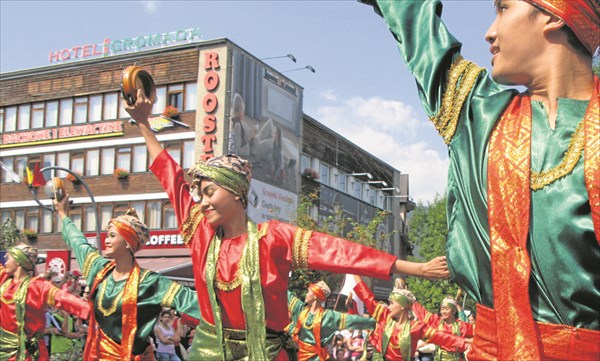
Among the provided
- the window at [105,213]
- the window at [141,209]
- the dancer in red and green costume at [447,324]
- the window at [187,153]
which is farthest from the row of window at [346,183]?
the dancer in red and green costume at [447,324]

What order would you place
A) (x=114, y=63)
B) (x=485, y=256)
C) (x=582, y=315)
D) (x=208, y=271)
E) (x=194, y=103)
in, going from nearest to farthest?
1. (x=582, y=315)
2. (x=485, y=256)
3. (x=208, y=271)
4. (x=194, y=103)
5. (x=114, y=63)

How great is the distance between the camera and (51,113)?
Result: 34969 millimetres

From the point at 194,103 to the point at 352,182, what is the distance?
592 inches

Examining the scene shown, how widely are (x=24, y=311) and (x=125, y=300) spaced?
6.08 feet

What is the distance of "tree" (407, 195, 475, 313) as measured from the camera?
1858 inches

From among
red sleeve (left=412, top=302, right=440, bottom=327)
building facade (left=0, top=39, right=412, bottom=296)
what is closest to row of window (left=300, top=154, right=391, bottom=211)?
building facade (left=0, top=39, right=412, bottom=296)

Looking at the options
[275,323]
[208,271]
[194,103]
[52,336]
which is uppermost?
[194,103]

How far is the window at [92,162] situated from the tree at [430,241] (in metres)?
20.4

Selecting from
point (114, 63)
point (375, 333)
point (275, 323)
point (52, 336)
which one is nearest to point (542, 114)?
point (275, 323)

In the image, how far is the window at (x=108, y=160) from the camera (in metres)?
33.4

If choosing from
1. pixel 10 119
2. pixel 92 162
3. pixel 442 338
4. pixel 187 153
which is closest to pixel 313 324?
pixel 442 338

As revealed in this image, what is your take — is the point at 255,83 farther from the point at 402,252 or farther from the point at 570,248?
the point at 570,248

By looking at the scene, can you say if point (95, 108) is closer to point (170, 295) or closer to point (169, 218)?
point (169, 218)

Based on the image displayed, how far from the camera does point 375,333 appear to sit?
12.4m
